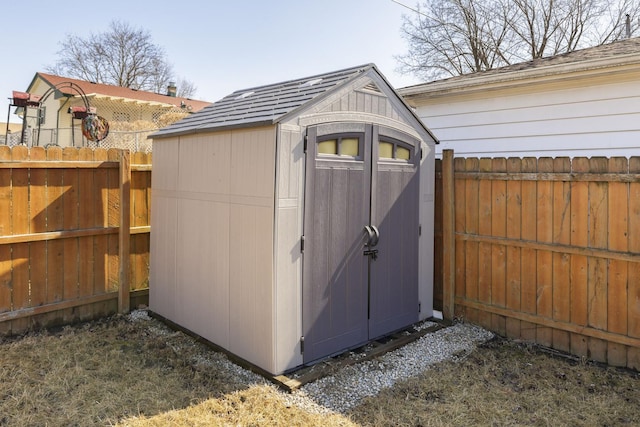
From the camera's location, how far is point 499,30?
53.7 ft

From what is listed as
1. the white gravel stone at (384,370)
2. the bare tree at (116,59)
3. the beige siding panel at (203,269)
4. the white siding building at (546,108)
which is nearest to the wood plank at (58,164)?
the beige siding panel at (203,269)

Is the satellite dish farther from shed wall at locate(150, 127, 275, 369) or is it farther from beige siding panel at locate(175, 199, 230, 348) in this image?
beige siding panel at locate(175, 199, 230, 348)

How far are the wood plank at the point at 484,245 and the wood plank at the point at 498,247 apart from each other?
0.15 feet

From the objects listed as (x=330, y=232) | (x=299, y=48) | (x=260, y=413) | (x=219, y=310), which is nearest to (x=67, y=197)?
(x=219, y=310)

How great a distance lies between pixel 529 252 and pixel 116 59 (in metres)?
30.0

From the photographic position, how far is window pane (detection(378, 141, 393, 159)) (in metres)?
4.25

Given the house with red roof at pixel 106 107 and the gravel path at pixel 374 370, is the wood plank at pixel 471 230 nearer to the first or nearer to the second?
the gravel path at pixel 374 370

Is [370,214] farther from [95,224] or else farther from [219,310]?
[95,224]

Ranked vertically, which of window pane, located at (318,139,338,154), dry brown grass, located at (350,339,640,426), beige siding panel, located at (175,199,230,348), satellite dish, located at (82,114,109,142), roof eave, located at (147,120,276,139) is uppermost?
satellite dish, located at (82,114,109,142)

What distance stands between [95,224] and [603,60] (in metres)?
5.97

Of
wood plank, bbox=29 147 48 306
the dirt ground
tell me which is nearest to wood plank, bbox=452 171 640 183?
the dirt ground

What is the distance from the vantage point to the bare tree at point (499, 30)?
1521cm

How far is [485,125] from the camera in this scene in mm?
5848

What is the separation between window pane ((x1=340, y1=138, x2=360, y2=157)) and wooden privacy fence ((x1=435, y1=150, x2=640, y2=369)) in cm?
140
